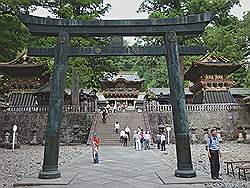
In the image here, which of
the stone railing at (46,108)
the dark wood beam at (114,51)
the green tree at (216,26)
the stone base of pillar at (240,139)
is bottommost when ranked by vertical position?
the stone base of pillar at (240,139)

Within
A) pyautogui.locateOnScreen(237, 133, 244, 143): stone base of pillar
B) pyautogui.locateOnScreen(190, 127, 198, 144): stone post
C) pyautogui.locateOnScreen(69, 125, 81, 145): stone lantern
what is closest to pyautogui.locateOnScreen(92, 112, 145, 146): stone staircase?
pyautogui.locateOnScreen(69, 125, 81, 145): stone lantern

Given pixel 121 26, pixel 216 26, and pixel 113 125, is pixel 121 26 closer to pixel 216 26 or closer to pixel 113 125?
pixel 113 125

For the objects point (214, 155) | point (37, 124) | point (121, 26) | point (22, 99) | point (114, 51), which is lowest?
point (214, 155)

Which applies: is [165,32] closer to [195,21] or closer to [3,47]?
[195,21]

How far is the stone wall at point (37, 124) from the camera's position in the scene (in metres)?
27.0

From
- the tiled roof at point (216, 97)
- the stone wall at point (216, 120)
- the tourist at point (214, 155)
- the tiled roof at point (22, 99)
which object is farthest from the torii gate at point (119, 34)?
the tiled roof at point (22, 99)

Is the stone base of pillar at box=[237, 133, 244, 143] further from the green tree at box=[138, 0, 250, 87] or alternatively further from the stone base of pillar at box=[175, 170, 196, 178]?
the stone base of pillar at box=[175, 170, 196, 178]

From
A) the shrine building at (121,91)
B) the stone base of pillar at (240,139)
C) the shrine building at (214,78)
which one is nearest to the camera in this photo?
the stone base of pillar at (240,139)

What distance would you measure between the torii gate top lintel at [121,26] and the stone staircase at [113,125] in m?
15.0

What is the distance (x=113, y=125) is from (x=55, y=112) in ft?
63.6

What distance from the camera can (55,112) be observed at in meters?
9.54

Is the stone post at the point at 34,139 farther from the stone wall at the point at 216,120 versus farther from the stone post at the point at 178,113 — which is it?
the stone post at the point at 178,113

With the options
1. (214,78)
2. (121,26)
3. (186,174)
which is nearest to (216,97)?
(214,78)

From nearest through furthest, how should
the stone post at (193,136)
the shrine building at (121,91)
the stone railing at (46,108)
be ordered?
the stone post at (193,136), the stone railing at (46,108), the shrine building at (121,91)
